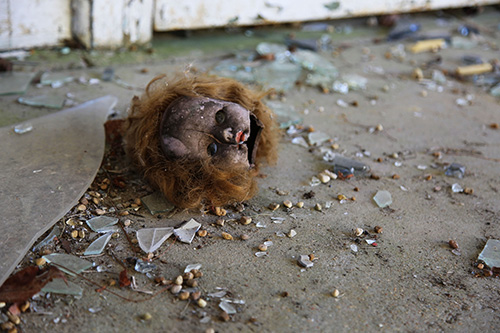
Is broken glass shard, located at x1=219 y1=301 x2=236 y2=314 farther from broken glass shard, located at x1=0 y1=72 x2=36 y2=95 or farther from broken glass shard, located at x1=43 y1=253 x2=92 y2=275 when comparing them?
broken glass shard, located at x1=0 y1=72 x2=36 y2=95

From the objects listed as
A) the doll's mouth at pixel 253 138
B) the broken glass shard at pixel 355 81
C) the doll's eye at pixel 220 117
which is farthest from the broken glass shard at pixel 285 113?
the doll's eye at pixel 220 117

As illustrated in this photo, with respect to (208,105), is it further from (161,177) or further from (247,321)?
(247,321)

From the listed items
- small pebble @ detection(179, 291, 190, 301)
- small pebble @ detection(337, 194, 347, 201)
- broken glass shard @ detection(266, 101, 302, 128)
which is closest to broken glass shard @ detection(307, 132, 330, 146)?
broken glass shard @ detection(266, 101, 302, 128)

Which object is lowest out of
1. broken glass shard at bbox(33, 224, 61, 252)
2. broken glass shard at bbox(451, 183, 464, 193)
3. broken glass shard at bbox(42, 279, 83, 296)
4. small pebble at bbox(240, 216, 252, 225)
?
broken glass shard at bbox(42, 279, 83, 296)

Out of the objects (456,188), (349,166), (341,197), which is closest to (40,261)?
(341,197)

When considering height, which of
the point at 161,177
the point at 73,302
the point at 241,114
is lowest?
the point at 73,302

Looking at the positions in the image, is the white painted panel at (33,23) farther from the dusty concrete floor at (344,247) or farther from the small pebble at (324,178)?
the small pebble at (324,178)

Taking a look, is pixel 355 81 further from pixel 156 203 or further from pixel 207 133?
pixel 156 203

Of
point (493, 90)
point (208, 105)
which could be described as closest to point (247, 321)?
point (208, 105)
